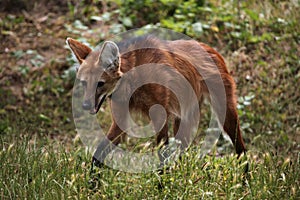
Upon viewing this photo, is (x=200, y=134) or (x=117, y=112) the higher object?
(x=117, y=112)

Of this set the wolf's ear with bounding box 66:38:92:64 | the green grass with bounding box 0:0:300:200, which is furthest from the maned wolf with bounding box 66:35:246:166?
the green grass with bounding box 0:0:300:200

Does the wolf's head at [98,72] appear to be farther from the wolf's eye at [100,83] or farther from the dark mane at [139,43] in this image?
the dark mane at [139,43]

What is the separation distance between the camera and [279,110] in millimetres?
6578

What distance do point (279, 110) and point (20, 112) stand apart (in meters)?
3.22

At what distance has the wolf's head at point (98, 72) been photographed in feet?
13.3

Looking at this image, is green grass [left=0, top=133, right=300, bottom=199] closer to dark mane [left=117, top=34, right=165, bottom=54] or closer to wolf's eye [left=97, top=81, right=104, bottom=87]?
wolf's eye [left=97, top=81, right=104, bottom=87]

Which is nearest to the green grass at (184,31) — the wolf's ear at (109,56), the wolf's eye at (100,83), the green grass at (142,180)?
the green grass at (142,180)

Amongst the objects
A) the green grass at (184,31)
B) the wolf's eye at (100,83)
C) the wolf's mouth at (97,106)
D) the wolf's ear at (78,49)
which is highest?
the wolf's ear at (78,49)

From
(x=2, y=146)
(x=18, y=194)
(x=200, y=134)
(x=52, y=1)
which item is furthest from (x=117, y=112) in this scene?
(x=52, y=1)

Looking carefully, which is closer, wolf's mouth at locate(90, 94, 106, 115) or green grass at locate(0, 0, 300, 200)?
wolf's mouth at locate(90, 94, 106, 115)

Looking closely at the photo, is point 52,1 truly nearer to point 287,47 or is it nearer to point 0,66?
point 0,66

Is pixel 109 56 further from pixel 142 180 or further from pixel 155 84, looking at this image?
pixel 142 180

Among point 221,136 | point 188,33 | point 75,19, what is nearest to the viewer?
point 221,136

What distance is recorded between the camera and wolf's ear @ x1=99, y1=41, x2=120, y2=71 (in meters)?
4.07
